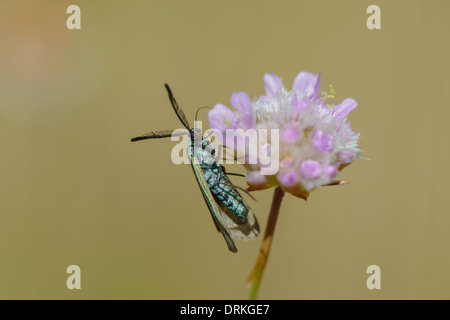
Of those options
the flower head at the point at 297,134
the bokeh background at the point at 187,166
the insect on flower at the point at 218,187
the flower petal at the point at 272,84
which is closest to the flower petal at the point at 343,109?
the flower head at the point at 297,134

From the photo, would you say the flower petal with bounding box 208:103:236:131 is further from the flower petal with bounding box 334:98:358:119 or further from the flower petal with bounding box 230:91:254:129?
the flower petal with bounding box 334:98:358:119

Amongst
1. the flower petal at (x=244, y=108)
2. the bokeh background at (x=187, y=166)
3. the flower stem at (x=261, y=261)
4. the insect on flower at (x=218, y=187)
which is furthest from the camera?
the bokeh background at (x=187, y=166)

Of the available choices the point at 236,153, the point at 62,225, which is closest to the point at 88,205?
the point at 62,225

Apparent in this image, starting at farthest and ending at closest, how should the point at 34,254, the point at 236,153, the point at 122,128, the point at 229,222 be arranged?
the point at 122,128
the point at 34,254
the point at 229,222
the point at 236,153

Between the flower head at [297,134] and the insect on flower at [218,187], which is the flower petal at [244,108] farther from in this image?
the insect on flower at [218,187]

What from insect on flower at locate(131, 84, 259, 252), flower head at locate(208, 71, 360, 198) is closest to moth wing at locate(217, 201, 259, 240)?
insect on flower at locate(131, 84, 259, 252)

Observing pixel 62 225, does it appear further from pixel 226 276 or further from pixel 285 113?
pixel 285 113
